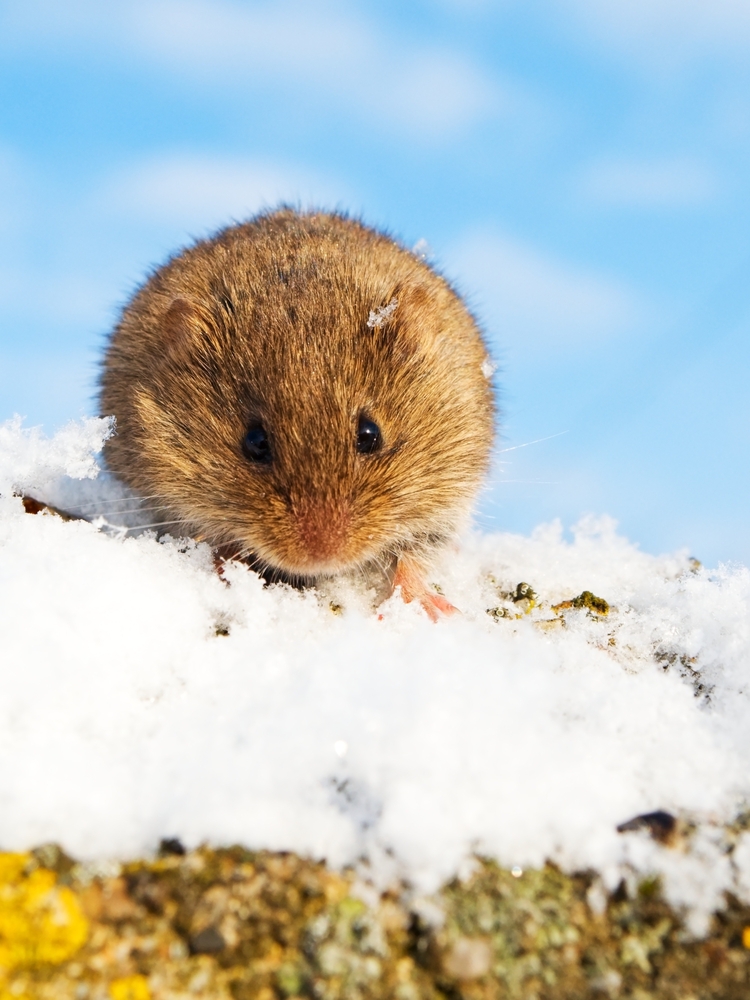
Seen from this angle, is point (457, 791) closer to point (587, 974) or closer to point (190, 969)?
point (587, 974)

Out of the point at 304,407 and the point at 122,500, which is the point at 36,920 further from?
the point at 122,500

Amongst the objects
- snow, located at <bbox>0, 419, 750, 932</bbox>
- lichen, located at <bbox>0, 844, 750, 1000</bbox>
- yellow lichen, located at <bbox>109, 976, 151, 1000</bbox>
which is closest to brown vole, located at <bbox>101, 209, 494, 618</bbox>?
snow, located at <bbox>0, 419, 750, 932</bbox>

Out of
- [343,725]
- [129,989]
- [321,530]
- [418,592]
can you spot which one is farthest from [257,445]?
[129,989]

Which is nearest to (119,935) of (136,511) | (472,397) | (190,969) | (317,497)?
(190,969)

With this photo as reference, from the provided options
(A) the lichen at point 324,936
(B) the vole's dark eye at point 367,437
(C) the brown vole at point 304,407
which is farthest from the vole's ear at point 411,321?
(A) the lichen at point 324,936

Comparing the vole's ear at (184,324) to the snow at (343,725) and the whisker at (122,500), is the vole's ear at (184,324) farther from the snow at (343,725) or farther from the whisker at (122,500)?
the snow at (343,725)

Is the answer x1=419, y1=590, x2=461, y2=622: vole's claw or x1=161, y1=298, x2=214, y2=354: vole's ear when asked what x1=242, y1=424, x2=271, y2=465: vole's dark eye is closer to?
x1=161, y1=298, x2=214, y2=354: vole's ear
